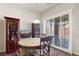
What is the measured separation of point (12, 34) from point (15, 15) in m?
0.30

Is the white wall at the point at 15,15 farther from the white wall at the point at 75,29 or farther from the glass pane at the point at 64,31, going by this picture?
the white wall at the point at 75,29

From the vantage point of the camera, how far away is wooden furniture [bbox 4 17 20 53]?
1.63 m

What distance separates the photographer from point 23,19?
1677mm

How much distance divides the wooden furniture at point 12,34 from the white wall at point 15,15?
57 mm

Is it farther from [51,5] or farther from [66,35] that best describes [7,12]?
[66,35]

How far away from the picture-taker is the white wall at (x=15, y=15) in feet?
5.29

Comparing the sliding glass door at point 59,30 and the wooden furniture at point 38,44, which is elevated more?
the sliding glass door at point 59,30

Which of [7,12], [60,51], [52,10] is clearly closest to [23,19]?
[7,12]

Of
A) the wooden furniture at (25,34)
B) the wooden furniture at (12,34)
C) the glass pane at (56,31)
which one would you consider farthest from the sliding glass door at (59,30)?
the wooden furniture at (12,34)

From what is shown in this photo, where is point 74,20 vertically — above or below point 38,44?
above

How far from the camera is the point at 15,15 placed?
5.37 feet

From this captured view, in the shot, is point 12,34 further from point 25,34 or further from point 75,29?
point 75,29

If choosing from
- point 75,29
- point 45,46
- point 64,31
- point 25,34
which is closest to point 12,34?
point 25,34

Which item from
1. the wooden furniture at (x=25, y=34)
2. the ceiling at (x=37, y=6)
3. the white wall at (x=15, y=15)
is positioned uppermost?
the ceiling at (x=37, y=6)
